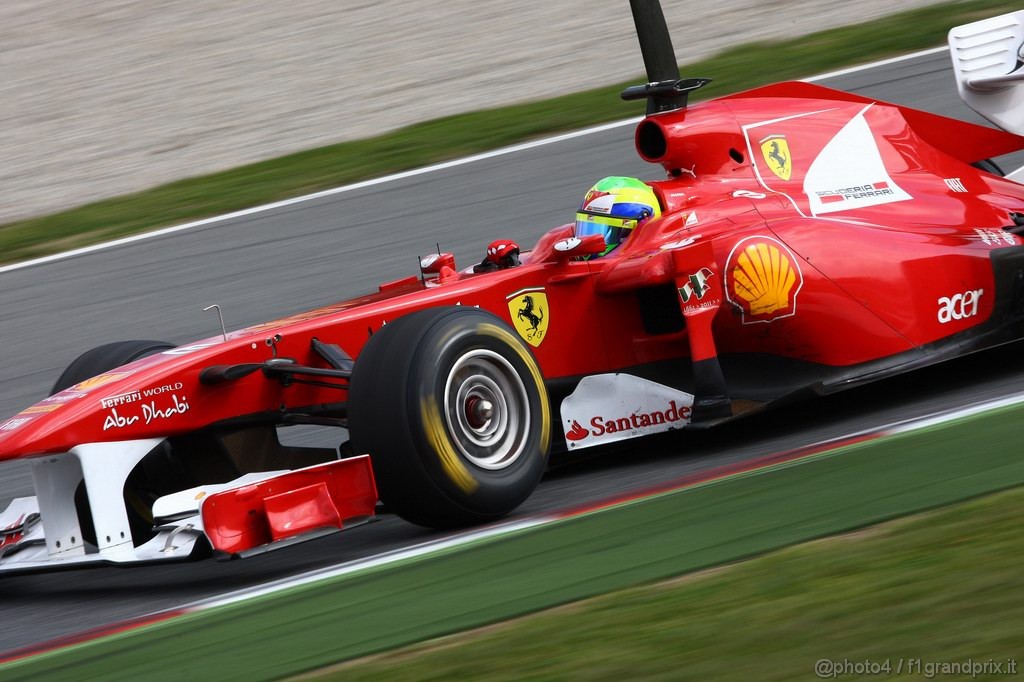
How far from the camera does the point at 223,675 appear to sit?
3.67 metres

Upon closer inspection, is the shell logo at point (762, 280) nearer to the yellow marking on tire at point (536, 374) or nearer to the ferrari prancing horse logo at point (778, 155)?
the ferrari prancing horse logo at point (778, 155)

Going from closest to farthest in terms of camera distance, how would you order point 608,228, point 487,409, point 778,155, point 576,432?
point 487,409
point 576,432
point 608,228
point 778,155

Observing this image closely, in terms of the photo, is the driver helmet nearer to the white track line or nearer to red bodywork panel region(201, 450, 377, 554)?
red bodywork panel region(201, 450, 377, 554)

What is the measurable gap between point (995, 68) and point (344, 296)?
154 inches

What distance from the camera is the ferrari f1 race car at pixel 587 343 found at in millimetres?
4695

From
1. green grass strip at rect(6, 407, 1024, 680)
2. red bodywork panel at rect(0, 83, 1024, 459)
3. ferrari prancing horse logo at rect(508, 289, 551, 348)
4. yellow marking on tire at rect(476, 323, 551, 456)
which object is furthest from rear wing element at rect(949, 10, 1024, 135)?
yellow marking on tire at rect(476, 323, 551, 456)

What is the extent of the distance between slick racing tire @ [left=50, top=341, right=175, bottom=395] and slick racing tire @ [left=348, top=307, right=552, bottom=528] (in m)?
1.43

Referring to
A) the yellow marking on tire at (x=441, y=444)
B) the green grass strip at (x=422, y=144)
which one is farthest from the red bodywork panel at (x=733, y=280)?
the green grass strip at (x=422, y=144)

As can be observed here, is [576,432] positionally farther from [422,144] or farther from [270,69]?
[270,69]

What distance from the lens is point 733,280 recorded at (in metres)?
5.64

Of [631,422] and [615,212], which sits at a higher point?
[615,212]

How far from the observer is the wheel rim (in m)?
4.80

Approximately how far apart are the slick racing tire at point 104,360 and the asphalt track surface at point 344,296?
0.81m

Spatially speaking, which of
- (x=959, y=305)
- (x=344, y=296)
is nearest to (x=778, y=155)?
(x=959, y=305)
